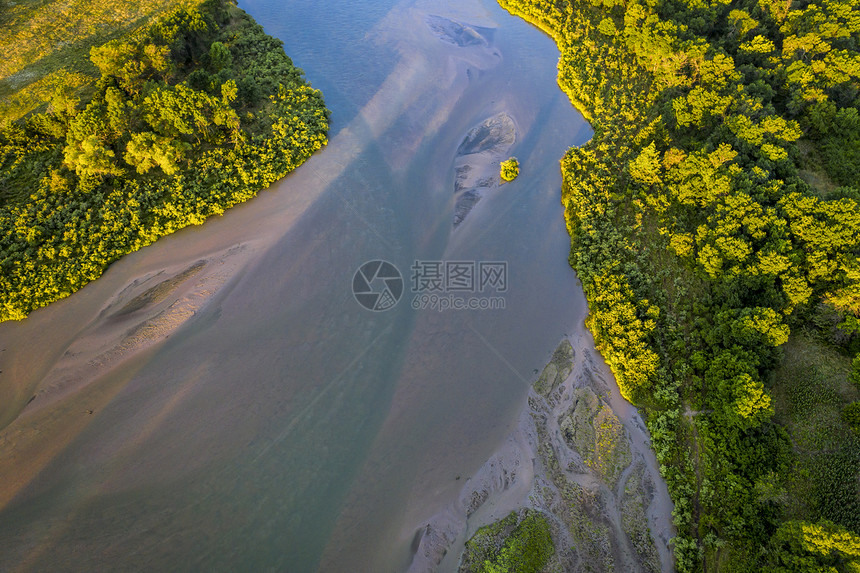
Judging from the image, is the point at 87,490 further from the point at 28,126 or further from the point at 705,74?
the point at 705,74

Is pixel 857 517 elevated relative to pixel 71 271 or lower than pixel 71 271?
elevated

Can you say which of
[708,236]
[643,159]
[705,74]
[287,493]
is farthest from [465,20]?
[287,493]

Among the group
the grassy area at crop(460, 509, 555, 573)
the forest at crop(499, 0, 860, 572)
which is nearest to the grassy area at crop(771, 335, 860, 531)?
the forest at crop(499, 0, 860, 572)

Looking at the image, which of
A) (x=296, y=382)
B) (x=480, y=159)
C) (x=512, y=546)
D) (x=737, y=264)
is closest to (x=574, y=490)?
(x=512, y=546)

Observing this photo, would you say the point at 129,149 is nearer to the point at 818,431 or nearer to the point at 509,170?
the point at 509,170

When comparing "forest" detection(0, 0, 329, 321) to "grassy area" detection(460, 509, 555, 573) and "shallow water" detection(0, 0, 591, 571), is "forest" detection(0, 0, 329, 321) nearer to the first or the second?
"shallow water" detection(0, 0, 591, 571)

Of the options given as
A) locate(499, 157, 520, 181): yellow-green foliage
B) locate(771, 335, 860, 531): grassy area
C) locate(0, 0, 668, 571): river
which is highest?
locate(499, 157, 520, 181): yellow-green foliage
